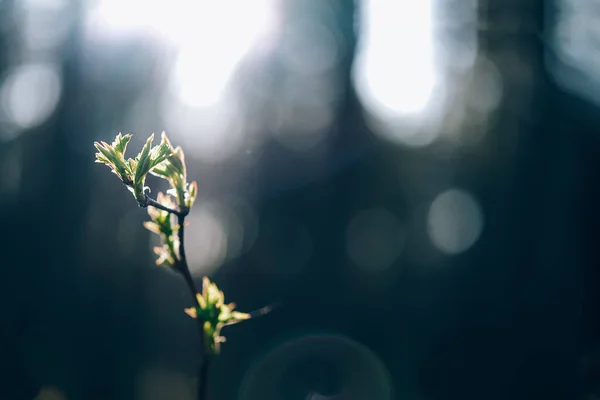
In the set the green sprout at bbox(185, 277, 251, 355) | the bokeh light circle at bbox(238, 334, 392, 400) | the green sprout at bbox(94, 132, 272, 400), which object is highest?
the green sprout at bbox(94, 132, 272, 400)

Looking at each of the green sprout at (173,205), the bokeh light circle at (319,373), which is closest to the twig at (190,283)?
the green sprout at (173,205)

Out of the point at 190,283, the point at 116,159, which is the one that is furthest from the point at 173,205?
the point at 190,283

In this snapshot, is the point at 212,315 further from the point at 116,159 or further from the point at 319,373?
the point at 319,373

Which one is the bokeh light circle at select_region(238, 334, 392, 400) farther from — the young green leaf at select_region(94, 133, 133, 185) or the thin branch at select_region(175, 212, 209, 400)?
the young green leaf at select_region(94, 133, 133, 185)

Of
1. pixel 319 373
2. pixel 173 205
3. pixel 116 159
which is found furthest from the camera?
pixel 319 373

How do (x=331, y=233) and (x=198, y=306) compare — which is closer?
(x=198, y=306)

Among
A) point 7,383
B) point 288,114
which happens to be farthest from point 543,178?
point 7,383

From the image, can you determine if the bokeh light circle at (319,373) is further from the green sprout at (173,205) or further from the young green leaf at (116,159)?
the young green leaf at (116,159)

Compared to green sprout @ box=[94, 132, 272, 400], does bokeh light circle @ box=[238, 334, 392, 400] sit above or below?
below

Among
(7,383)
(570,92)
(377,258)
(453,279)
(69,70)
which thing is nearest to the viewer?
(7,383)

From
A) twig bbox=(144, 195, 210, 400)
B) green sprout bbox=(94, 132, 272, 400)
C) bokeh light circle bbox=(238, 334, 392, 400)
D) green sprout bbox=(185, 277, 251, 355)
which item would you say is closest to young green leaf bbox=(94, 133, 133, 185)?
green sprout bbox=(94, 132, 272, 400)

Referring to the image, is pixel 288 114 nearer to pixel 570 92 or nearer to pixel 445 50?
pixel 445 50
